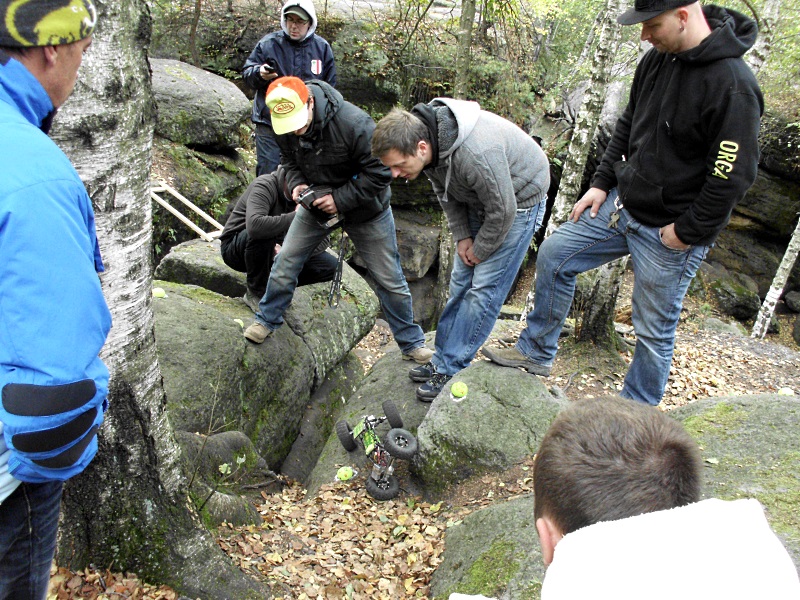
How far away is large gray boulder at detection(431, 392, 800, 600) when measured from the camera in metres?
2.90

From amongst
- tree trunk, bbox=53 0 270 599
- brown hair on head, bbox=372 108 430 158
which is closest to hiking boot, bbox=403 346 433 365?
brown hair on head, bbox=372 108 430 158

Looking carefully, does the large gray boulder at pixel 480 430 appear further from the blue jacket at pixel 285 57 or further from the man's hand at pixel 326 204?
the blue jacket at pixel 285 57

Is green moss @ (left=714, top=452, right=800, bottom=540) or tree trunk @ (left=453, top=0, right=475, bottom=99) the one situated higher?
tree trunk @ (left=453, top=0, right=475, bottom=99)

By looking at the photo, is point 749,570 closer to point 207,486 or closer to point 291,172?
point 207,486

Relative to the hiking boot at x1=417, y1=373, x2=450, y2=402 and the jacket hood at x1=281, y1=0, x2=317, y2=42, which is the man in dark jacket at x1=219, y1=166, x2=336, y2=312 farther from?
the jacket hood at x1=281, y1=0, x2=317, y2=42

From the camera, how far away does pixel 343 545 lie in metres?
3.89

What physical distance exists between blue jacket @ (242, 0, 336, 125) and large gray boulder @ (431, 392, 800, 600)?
221 inches

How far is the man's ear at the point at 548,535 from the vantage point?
1503 mm

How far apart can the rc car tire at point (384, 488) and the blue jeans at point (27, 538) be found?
2.56m

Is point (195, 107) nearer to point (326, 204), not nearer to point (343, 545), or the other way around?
point (326, 204)

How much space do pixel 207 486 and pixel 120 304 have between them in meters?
1.51

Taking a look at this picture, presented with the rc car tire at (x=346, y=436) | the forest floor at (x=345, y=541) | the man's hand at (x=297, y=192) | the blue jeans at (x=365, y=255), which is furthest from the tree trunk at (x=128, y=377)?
the blue jeans at (x=365, y=255)

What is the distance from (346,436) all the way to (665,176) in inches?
122

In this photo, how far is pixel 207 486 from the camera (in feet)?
11.7
